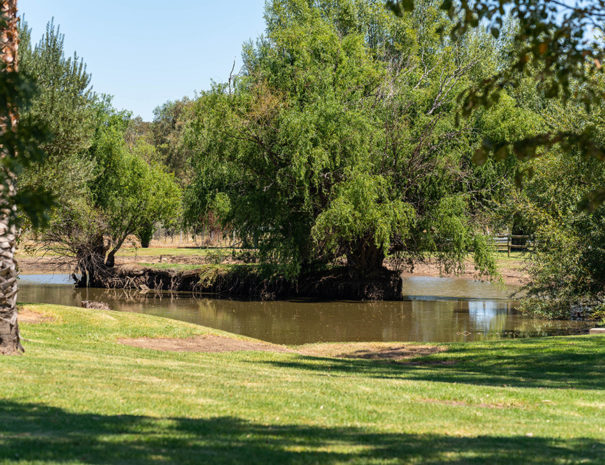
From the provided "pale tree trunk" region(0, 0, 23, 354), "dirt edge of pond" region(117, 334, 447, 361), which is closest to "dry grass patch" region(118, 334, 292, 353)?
"dirt edge of pond" region(117, 334, 447, 361)

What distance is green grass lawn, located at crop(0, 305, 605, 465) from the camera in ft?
20.9

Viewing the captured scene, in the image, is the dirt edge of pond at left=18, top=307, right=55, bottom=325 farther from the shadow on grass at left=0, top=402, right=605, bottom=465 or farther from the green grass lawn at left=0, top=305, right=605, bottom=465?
the shadow on grass at left=0, top=402, right=605, bottom=465

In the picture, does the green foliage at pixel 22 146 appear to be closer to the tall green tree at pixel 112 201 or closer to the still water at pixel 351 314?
the still water at pixel 351 314

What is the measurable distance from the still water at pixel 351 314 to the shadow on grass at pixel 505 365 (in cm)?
618

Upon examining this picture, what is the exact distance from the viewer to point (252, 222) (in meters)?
33.7

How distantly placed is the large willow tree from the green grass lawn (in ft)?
53.0

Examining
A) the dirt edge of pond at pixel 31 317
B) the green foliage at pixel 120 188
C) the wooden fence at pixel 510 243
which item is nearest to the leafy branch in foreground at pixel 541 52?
the dirt edge of pond at pixel 31 317

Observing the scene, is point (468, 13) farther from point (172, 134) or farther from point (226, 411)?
point (172, 134)

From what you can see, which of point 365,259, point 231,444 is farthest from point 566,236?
point 231,444

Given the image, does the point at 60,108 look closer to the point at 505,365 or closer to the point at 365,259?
the point at 505,365

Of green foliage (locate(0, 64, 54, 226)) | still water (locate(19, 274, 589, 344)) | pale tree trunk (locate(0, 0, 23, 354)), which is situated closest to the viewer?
green foliage (locate(0, 64, 54, 226))

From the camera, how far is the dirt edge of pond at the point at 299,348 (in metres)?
18.8

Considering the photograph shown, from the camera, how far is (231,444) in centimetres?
659

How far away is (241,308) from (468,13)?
1118 inches
